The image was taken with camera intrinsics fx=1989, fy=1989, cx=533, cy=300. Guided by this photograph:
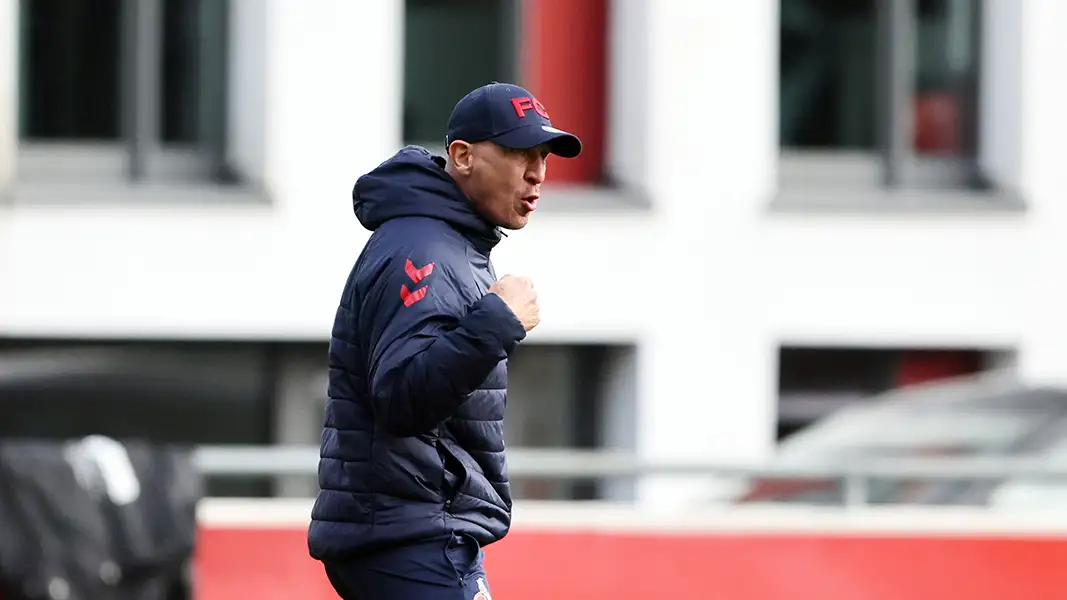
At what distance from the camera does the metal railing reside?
22.7 ft

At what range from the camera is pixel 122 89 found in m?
14.3

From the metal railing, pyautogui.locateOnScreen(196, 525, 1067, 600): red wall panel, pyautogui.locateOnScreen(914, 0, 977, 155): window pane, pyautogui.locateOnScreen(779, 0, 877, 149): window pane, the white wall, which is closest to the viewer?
the metal railing

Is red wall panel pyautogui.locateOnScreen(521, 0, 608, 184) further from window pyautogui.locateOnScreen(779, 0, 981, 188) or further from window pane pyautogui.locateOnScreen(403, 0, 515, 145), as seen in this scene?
window pyautogui.locateOnScreen(779, 0, 981, 188)

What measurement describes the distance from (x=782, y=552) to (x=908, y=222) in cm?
756

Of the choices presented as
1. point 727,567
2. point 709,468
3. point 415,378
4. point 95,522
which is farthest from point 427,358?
point 727,567

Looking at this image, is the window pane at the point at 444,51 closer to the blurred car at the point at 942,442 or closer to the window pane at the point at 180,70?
the window pane at the point at 180,70

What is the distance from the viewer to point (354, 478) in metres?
3.98

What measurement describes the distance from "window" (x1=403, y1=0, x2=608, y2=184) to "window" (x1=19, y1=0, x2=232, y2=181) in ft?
4.63

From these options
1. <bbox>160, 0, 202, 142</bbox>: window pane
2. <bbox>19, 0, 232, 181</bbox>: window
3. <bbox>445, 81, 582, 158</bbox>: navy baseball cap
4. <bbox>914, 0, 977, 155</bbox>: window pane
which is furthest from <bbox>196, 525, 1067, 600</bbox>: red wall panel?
<bbox>914, 0, 977, 155</bbox>: window pane

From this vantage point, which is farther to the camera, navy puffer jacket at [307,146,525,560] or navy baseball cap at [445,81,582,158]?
navy baseball cap at [445,81,582,158]

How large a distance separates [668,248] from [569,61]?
1.54 meters

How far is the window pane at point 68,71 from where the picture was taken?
14.2 meters

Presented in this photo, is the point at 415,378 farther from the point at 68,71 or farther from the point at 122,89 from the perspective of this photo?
the point at 68,71

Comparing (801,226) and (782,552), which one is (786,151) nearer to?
(801,226)
